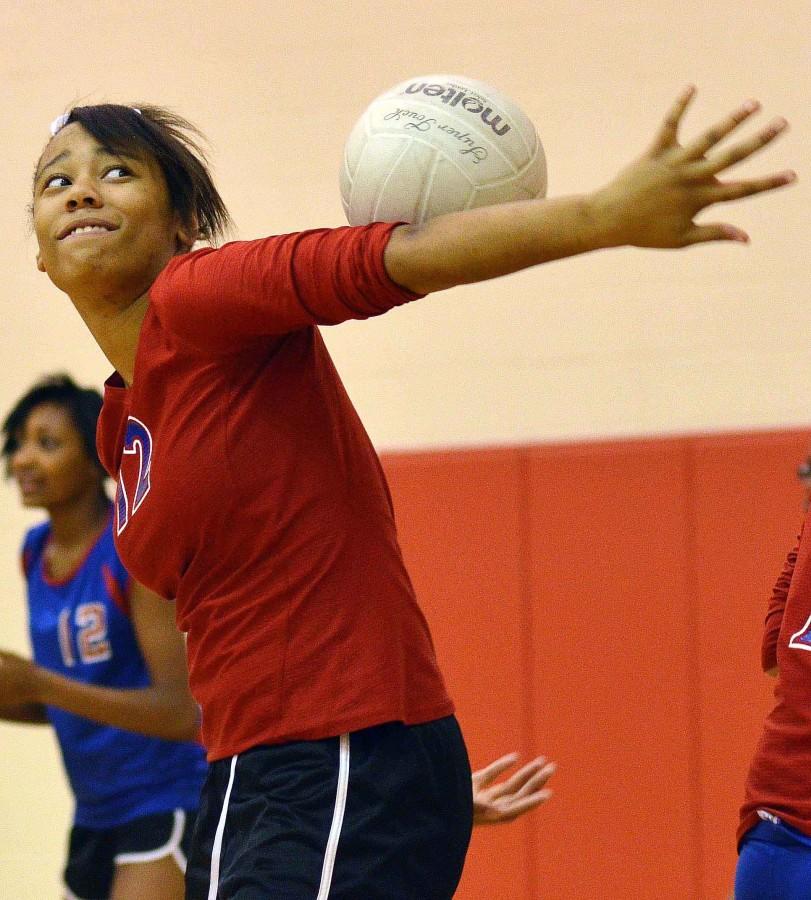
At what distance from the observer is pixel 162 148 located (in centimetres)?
193

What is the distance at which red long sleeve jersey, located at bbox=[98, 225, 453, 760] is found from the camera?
161cm

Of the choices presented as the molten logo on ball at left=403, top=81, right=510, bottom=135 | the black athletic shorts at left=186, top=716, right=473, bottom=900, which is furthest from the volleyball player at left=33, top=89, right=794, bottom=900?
the molten logo on ball at left=403, top=81, right=510, bottom=135

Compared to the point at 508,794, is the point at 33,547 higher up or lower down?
higher up

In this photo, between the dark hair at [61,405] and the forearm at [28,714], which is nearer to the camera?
the forearm at [28,714]

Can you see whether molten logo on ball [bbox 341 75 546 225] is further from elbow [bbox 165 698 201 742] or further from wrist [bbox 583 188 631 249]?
elbow [bbox 165 698 201 742]

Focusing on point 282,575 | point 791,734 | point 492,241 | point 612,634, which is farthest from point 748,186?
point 612,634

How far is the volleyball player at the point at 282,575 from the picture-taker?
60.3 inches

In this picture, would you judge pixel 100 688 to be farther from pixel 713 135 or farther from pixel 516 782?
pixel 713 135

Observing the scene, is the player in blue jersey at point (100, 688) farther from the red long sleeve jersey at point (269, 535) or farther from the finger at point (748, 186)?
the finger at point (748, 186)

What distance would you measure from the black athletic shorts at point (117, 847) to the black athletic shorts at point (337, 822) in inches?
52.1

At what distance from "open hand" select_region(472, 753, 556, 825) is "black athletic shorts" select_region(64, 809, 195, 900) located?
1064 mm

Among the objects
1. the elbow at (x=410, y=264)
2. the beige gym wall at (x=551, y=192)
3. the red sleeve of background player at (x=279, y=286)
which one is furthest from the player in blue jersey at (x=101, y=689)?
the elbow at (x=410, y=264)

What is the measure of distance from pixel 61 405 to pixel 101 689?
85cm

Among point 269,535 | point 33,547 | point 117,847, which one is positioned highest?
point 33,547
